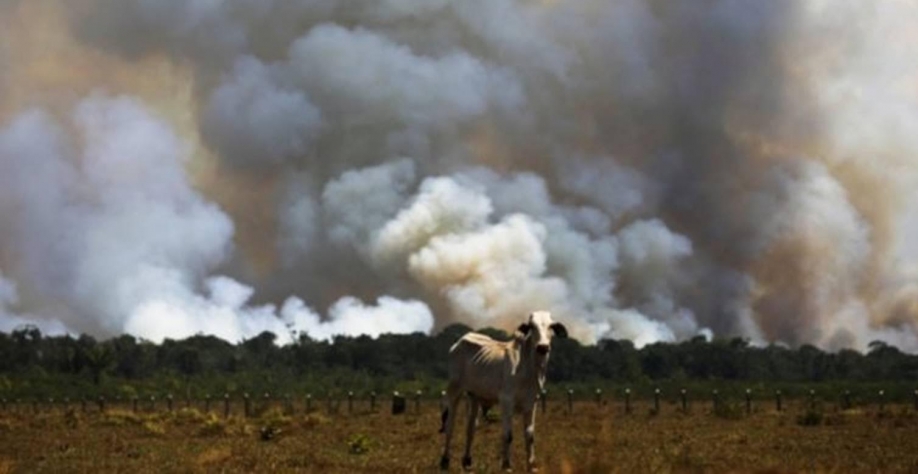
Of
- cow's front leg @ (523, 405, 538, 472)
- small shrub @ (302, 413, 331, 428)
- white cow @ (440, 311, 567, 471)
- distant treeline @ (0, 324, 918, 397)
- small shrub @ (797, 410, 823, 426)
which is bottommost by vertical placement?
cow's front leg @ (523, 405, 538, 472)

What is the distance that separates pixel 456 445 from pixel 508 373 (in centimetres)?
1083

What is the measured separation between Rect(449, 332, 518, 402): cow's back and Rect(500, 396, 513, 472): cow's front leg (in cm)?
48

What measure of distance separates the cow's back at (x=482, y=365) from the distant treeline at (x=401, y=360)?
4351 inches

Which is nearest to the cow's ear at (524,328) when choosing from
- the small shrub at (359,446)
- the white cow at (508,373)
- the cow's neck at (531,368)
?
the white cow at (508,373)

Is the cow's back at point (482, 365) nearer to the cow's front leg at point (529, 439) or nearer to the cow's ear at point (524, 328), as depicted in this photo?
the cow's ear at point (524, 328)

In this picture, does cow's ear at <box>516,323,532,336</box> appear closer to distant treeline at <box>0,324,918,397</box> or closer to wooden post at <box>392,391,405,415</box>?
wooden post at <box>392,391,405,415</box>

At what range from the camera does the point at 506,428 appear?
23172mm

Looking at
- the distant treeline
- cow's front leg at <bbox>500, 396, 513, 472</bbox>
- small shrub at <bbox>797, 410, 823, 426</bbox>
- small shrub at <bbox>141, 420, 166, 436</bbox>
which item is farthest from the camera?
the distant treeline

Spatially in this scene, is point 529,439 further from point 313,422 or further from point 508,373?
point 313,422

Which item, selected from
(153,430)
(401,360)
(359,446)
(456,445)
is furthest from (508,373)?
(401,360)

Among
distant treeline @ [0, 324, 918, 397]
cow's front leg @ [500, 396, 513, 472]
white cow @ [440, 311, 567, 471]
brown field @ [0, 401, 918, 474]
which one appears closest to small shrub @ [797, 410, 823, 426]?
brown field @ [0, 401, 918, 474]

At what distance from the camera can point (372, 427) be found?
A: 1964 inches

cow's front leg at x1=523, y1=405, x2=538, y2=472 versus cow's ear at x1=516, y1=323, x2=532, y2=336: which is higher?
cow's ear at x1=516, y1=323, x2=532, y2=336

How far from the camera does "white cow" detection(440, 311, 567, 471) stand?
914 inches
